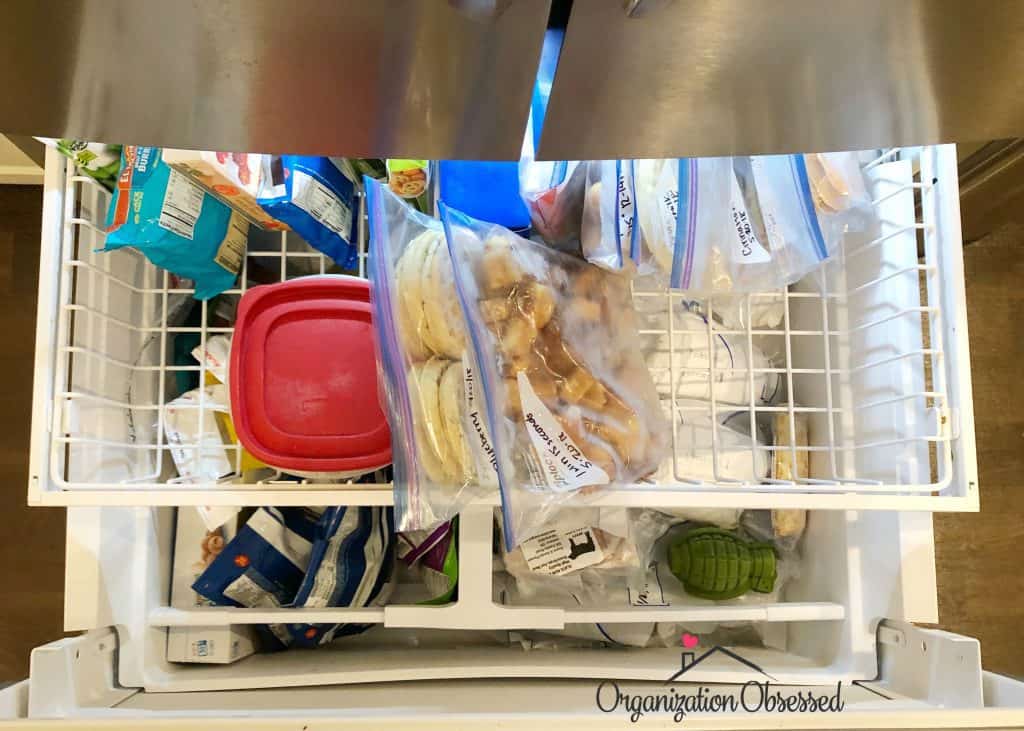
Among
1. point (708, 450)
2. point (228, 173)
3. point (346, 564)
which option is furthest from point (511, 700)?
point (228, 173)

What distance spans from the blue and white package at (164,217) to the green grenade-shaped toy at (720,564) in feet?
2.05

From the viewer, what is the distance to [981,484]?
4.20 feet

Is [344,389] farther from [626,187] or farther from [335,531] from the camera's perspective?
[626,187]

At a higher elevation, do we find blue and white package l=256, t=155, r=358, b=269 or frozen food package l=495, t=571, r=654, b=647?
blue and white package l=256, t=155, r=358, b=269

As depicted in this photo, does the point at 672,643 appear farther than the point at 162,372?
Yes

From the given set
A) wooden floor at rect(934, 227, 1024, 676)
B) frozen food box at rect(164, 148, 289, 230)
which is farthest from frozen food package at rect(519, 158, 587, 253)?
wooden floor at rect(934, 227, 1024, 676)

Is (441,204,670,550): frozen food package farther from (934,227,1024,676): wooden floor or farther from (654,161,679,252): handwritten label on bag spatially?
(934,227,1024,676): wooden floor

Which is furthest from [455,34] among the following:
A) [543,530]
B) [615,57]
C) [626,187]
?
[543,530]

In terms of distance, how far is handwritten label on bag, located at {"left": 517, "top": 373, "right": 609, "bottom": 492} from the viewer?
653 millimetres

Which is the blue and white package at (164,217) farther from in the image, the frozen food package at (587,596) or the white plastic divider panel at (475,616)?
the frozen food package at (587,596)

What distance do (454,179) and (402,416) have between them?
25 centimetres

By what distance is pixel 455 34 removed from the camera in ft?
1.53

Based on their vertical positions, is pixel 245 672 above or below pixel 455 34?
below

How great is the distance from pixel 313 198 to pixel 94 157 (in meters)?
0.21
